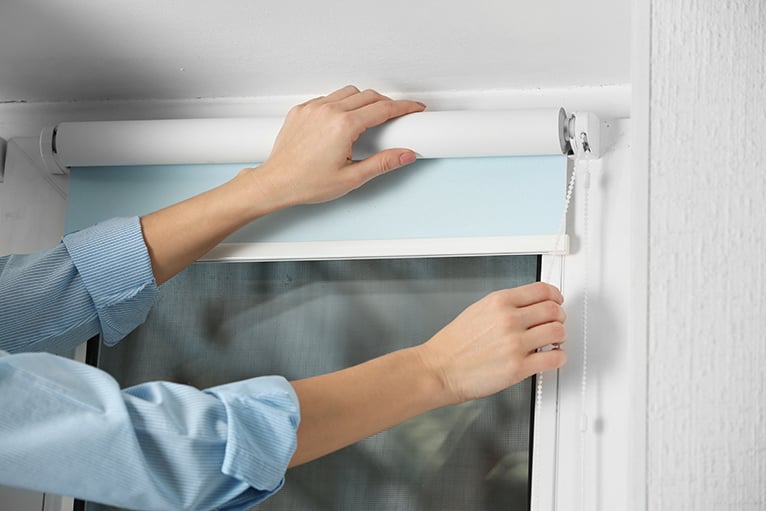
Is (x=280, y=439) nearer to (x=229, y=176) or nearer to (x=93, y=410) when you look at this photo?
(x=93, y=410)

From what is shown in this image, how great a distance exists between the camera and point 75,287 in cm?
106

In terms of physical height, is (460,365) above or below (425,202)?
below

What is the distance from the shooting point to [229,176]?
3.74 ft

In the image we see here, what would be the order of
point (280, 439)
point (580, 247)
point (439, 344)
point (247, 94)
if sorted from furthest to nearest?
point (247, 94), point (580, 247), point (439, 344), point (280, 439)

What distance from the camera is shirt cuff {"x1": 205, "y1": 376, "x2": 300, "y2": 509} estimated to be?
743 mm

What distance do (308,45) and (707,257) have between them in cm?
53

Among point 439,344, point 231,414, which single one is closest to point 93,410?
point 231,414

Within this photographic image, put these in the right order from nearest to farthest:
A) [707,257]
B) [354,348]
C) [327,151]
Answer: [707,257] → [327,151] → [354,348]

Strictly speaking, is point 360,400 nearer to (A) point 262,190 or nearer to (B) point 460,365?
(B) point 460,365

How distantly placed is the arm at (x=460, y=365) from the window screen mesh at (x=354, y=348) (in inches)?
5.6

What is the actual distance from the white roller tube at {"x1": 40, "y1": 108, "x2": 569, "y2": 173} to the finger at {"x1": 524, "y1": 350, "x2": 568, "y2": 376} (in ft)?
0.74

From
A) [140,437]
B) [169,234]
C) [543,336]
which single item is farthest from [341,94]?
[140,437]

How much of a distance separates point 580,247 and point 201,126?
1.51 ft

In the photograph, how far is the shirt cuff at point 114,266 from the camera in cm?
104
